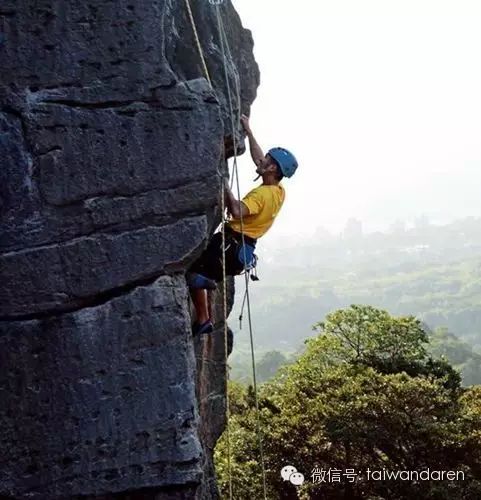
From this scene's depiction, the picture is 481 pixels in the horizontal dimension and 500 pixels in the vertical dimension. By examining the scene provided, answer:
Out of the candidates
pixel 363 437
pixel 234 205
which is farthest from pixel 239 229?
pixel 363 437

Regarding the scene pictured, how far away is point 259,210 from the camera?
5645 mm

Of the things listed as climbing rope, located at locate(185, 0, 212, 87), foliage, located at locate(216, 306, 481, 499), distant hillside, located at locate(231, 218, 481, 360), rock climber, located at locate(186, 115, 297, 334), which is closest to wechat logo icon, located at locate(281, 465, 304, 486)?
foliage, located at locate(216, 306, 481, 499)

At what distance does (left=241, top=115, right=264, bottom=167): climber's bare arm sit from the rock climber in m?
0.06

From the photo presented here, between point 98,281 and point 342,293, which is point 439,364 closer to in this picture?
point 98,281

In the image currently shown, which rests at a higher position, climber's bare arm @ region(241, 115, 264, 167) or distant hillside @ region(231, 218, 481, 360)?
climber's bare arm @ region(241, 115, 264, 167)

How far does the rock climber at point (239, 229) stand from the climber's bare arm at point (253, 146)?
6 cm

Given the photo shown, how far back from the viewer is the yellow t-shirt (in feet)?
18.4

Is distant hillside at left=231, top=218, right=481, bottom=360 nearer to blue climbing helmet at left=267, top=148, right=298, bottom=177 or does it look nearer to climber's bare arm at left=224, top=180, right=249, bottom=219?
blue climbing helmet at left=267, top=148, right=298, bottom=177

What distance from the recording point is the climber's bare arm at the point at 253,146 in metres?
5.94

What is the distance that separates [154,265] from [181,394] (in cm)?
101

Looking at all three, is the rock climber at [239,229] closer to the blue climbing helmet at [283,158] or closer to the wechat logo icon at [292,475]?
the blue climbing helmet at [283,158]

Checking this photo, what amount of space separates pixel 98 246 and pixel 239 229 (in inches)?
56.6

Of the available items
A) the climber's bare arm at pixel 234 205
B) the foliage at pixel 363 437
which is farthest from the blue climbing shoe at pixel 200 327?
the foliage at pixel 363 437

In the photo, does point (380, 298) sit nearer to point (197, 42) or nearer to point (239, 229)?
point (239, 229)
